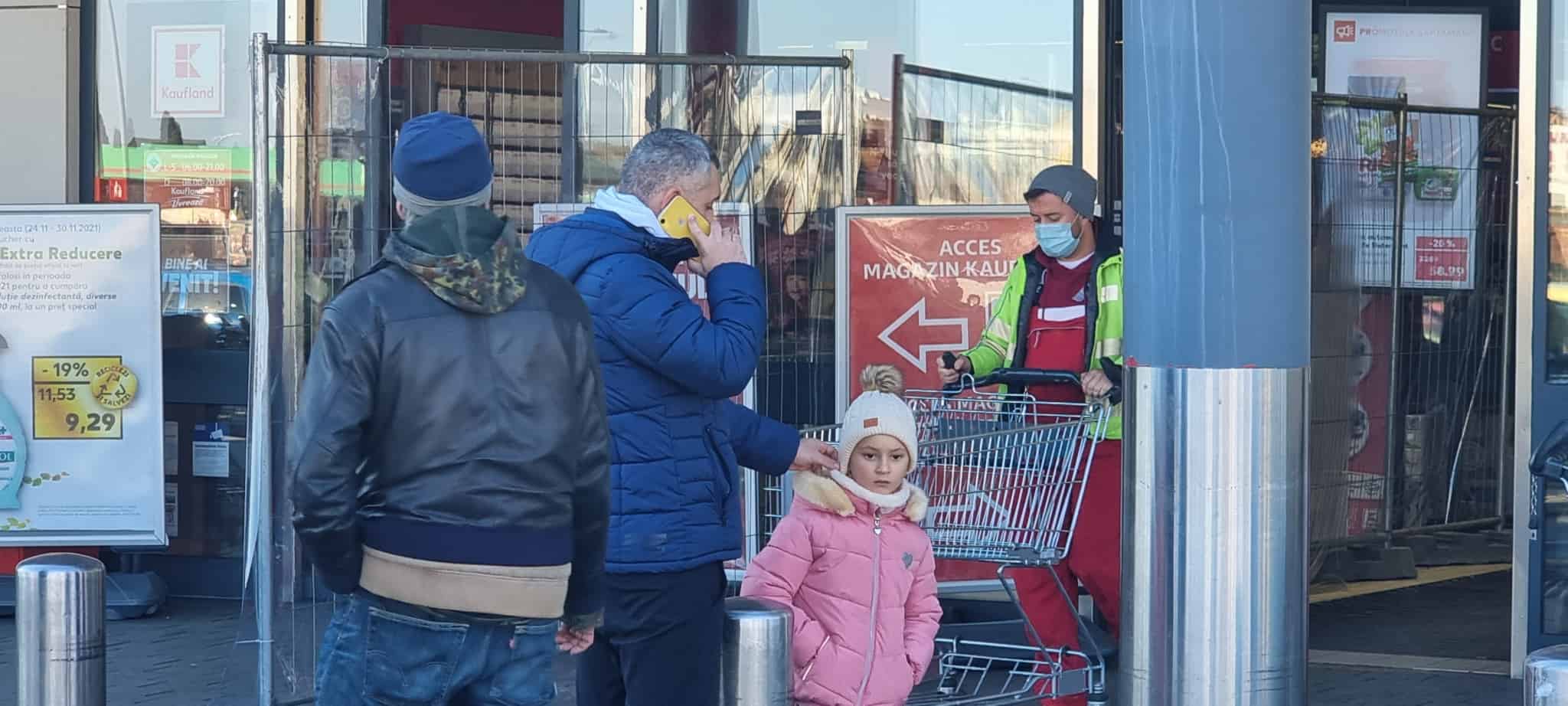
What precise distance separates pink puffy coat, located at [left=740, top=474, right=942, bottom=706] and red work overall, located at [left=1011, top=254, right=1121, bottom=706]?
1.13 m

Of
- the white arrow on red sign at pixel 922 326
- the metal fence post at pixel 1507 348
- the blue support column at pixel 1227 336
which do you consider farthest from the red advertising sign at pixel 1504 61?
the blue support column at pixel 1227 336

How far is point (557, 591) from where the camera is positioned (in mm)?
3574

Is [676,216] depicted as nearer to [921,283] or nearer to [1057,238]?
[1057,238]

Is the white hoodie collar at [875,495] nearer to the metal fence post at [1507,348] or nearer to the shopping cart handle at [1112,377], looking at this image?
the shopping cart handle at [1112,377]

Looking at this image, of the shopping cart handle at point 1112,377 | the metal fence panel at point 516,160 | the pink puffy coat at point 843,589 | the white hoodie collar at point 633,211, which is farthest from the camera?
the metal fence panel at point 516,160

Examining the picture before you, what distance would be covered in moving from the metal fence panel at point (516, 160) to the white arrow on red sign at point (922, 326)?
10.3 inches

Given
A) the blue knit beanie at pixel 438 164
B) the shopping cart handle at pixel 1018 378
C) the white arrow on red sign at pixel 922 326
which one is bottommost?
the shopping cart handle at pixel 1018 378

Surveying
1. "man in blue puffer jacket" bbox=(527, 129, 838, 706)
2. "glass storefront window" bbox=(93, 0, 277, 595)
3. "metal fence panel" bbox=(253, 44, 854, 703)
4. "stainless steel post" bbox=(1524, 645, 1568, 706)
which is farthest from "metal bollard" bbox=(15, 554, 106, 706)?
"stainless steel post" bbox=(1524, 645, 1568, 706)

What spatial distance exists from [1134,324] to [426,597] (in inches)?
84.4

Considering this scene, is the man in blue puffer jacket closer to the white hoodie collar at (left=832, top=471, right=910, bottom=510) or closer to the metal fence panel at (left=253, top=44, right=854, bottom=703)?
the white hoodie collar at (left=832, top=471, right=910, bottom=510)

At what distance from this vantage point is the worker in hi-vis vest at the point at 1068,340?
19.1ft

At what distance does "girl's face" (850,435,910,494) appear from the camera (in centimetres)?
480

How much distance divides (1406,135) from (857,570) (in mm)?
4757

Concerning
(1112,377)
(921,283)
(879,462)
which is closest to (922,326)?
(921,283)
